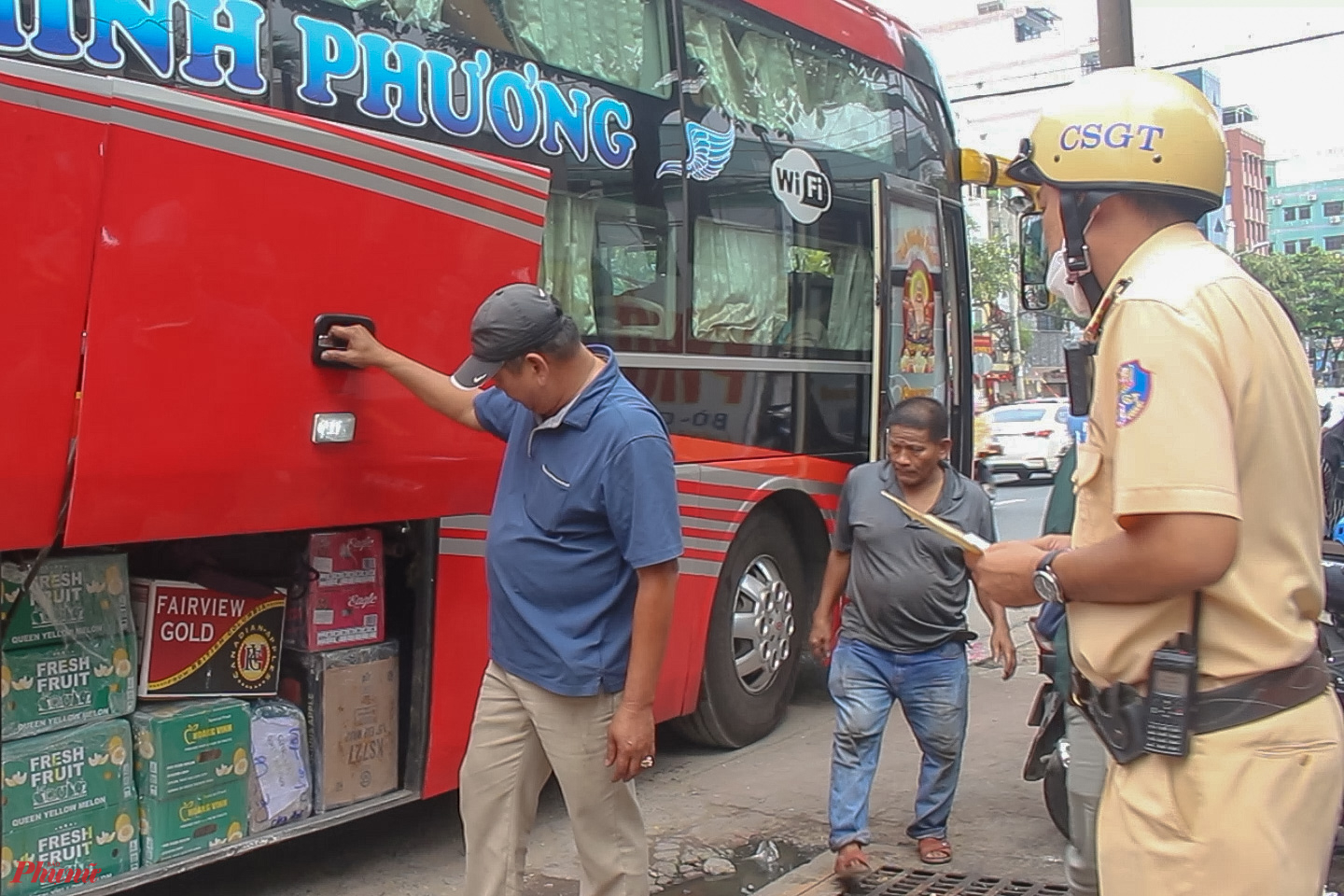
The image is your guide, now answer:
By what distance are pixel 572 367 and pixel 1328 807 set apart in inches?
78.0

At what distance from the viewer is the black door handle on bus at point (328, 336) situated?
363 cm

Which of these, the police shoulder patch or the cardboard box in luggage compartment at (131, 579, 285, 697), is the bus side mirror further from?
the cardboard box in luggage compartment at (131, 579, 285, 697)

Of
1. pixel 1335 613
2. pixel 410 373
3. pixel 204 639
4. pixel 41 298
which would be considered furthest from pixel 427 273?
pixel 1335 613

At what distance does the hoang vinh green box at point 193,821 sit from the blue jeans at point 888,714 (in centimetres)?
193

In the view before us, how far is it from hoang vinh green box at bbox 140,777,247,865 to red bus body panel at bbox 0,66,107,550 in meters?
1.00

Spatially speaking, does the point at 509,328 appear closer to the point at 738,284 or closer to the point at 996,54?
the point at 738,284

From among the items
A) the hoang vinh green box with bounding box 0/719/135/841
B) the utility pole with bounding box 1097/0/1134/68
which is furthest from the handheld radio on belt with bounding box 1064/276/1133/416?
the utility pole with bounding box 1097/0/1134/68

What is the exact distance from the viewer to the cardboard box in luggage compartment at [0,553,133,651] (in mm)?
3447

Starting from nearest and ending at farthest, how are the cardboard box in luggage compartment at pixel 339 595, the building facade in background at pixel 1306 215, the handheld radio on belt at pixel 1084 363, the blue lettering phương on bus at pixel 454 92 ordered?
the handheld radio on belt at pixel 1084 363 < the cardboard box in luggage compartment at pixel 339 595 < the blue lettering phương on bus at pixel 454 92 < the building facade in background at pixel 1306 215

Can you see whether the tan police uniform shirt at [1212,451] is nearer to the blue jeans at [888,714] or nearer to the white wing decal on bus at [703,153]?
the blue jeans at [888,714]

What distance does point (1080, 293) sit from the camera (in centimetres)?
228

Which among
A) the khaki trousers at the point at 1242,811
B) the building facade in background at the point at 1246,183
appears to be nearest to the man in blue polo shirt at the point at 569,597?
the khaki trousers at the point at 1242,811

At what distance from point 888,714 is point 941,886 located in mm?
596

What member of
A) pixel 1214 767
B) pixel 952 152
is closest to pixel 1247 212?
pixel 952 152
